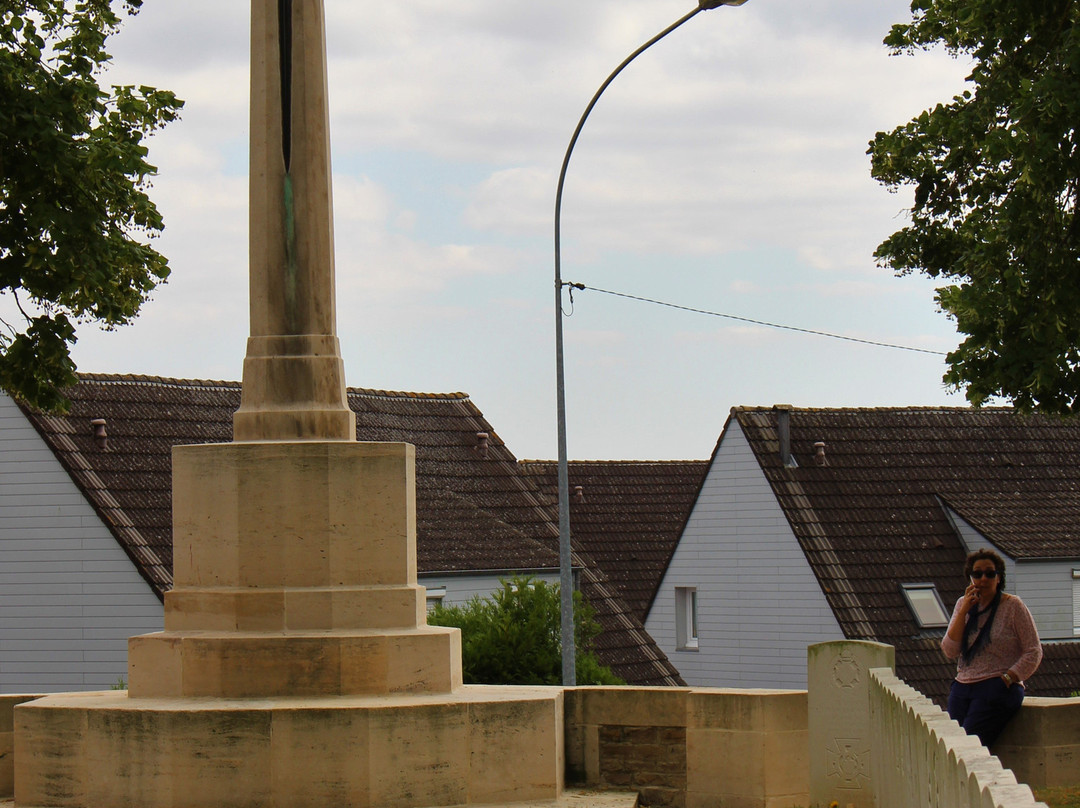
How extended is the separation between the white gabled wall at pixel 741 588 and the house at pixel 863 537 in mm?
36

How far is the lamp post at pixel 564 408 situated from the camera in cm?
1784

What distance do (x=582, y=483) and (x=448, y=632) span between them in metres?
30.0

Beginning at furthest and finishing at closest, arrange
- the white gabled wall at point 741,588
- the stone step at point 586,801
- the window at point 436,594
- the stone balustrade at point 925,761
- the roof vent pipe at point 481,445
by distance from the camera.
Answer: the white gabled wall at point 741,588 → the roof vent pipe at point 481,445 → the window at point 436,594 → the stone step at point 586,801 → the stone balustrade at point 925,761

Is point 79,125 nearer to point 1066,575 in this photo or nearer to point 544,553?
point 544,553

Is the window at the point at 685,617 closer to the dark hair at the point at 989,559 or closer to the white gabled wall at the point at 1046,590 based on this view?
the white gabled wall at the point at 1046,590

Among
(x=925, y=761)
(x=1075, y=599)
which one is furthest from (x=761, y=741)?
(x=1075, y=599)

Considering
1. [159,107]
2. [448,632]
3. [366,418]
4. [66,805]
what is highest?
[159,107]

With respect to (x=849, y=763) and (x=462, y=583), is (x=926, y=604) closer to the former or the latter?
(x=462, y=583)

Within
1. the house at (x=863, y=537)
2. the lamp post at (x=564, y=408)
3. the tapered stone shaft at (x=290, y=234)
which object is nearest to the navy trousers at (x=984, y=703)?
the tapered stone shaft at (x=290, y=234)

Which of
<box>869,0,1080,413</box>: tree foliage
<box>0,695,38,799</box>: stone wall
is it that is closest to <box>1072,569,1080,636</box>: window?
<box>869,0,1080,413</box>: tree foliage

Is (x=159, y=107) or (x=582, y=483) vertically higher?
(x=159, y=107)

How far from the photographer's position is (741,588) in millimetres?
34469

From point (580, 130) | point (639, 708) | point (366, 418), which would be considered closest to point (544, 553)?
point (366, 418)

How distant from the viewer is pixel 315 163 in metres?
10.8
